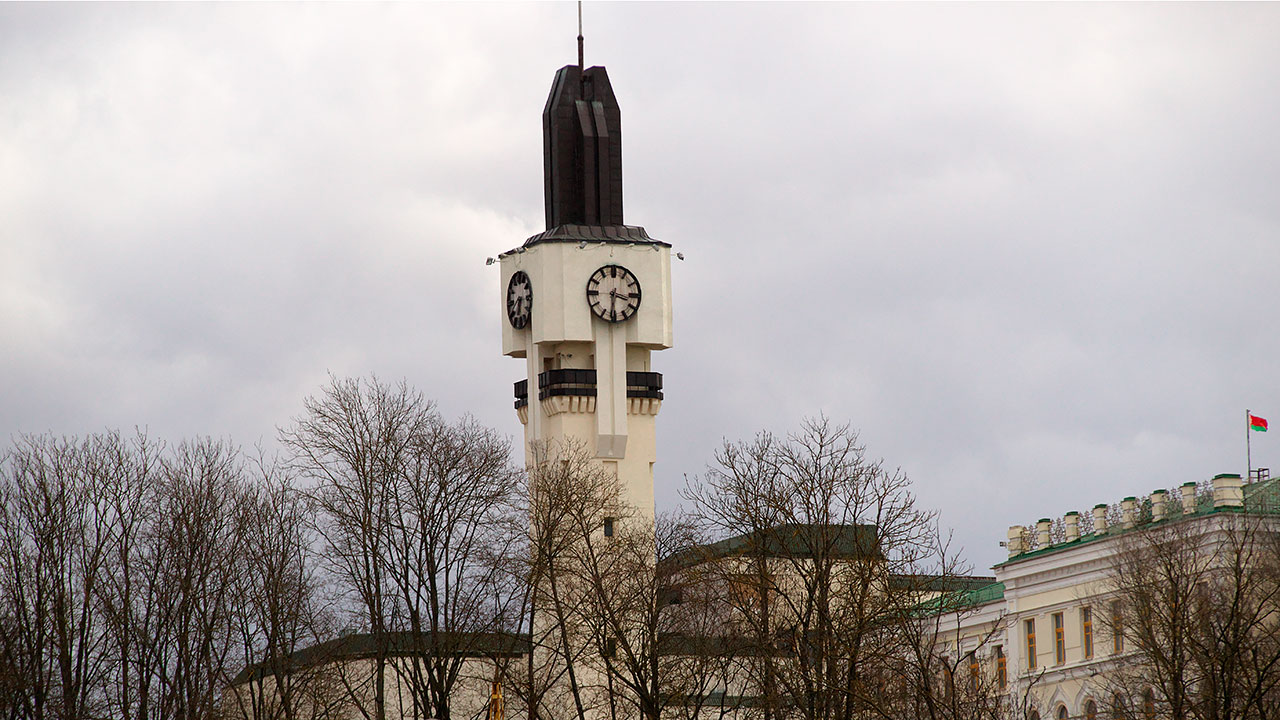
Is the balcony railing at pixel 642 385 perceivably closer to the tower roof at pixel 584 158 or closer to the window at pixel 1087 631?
the tower roof at pixel 584 158

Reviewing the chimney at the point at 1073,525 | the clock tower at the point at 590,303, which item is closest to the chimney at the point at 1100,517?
the chimney at the point at 1073,525

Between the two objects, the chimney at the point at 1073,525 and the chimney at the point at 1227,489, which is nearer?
the chimney at the point at 1227,489

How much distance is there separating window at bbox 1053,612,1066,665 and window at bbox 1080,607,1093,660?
141 cm

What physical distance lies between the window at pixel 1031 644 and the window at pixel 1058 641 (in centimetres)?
138

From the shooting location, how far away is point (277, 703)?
80312 millimetres

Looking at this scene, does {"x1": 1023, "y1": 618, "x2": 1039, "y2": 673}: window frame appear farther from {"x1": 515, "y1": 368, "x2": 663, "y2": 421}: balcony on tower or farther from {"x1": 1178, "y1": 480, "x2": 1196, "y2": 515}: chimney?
{"x1": 515, "y1": 368, "x2": 663, "y2": 421}: balcony on tower

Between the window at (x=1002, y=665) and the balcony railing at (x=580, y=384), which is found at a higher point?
the balcony railing at (x=580, y=384)

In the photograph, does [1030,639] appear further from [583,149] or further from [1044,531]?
[583,149]

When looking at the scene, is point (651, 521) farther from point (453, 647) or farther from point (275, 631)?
point (275, 631)

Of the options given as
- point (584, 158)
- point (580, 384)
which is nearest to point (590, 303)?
point (580, 384)

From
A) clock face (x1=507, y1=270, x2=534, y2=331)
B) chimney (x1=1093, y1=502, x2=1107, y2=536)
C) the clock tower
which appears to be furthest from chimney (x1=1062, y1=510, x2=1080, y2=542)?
clock face (x1=507, y1=270, x2=534, y2=331)

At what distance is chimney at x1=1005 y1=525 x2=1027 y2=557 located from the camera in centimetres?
8981

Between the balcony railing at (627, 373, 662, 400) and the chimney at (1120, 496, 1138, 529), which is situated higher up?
the balcony railing at (627, 373, 662, 400)

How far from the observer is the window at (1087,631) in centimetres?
8351
